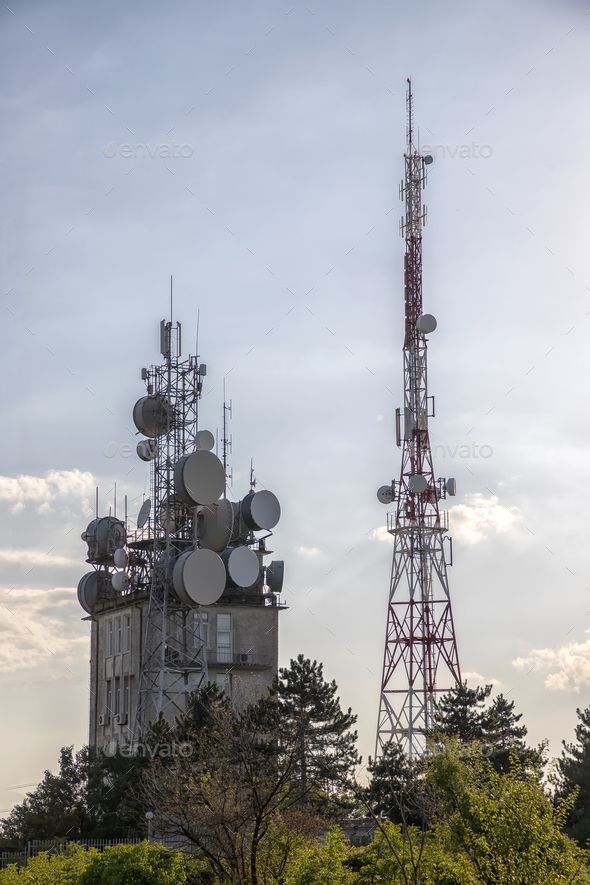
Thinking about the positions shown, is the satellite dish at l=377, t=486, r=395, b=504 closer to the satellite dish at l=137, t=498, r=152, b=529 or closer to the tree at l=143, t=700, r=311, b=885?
the satellite dish at l=137, t=498, r=152, b=529

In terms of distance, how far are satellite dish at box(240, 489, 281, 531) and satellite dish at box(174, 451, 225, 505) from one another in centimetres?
773

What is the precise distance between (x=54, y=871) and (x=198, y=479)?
2579 centimetres

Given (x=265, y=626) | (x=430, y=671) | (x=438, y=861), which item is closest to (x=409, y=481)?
(x=430, y=671)

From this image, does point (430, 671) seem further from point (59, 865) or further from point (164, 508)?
point (59, 865)

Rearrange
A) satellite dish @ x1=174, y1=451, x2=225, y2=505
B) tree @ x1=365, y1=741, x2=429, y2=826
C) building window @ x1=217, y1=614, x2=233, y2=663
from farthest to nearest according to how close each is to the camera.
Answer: building window @ x1=217, y1=614, x2=233, y2=663 → satellite dish @ x1=174, y1=451, x2=225, y2=505 → tree @ x1=365, y1=741, x2=429, y2=826

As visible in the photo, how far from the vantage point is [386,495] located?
59.4 metres

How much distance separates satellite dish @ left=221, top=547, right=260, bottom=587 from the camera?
63.4 metres

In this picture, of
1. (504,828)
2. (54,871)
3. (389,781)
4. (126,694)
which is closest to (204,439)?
(126,694)

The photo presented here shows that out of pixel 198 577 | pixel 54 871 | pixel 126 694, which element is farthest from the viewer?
pixel 126 694

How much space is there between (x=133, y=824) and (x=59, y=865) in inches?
489

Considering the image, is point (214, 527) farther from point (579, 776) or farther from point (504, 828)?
point (504, 828)

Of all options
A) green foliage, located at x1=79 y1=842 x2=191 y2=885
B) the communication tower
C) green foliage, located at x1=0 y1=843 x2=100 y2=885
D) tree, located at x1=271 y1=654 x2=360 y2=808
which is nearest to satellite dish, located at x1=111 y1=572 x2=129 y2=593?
the communication tower

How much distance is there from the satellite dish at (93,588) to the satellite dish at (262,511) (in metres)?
9.22

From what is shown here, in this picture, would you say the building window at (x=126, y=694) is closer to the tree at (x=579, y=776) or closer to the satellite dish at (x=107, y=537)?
the satellite dish at (x=107, y=537)
